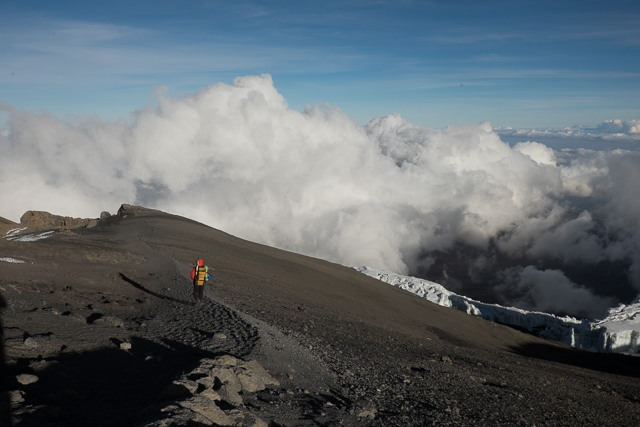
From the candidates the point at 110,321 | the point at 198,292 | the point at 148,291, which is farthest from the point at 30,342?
the point at 148,291

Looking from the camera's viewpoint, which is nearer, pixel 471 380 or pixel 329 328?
pixel 471 380

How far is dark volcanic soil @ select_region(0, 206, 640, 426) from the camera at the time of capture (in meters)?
6.06

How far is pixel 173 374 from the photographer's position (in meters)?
6.69

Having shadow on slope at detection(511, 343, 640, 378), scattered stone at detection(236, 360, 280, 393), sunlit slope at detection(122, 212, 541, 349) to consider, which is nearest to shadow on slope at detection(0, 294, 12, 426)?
Result: scattered stone at detection(236, 360, 280, 393)

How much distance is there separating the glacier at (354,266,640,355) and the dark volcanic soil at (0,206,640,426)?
110ft

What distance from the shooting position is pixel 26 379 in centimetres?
573

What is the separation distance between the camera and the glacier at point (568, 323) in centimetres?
4362

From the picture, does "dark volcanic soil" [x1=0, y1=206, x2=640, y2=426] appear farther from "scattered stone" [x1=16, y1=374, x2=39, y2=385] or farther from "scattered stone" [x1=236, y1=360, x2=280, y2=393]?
"scattered stone" [x1=236, y1=360, x2=280, y2=393]

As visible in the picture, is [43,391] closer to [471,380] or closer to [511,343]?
[471,380]

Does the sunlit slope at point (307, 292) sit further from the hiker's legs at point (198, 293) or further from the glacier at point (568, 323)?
the glacier at point (568, 323)

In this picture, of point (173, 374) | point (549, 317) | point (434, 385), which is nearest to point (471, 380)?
point (434, 385)

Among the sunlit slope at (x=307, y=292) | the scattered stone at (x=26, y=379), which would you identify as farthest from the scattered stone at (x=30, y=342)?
the sunlit slope at (x=307, y=292)

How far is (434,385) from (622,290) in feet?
647

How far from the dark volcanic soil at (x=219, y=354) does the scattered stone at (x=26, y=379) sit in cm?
2
